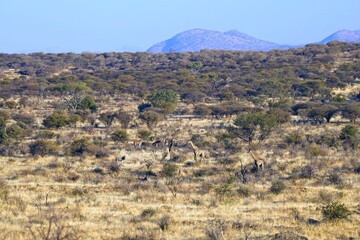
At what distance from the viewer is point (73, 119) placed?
33938 millimetres

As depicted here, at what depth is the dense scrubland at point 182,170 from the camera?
13070 millimetres

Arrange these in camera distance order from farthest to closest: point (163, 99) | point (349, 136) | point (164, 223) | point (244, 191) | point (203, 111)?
point (163, 99), point (203, 111), point (349, 136), point (244, 191), point (164, 223)

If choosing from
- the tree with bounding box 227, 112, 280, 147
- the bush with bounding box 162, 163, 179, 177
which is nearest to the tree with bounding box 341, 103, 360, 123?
the tree with bounding box 227, 112, 280, 147

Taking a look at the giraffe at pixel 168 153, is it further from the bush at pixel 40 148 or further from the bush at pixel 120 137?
the bush at pixel 40 148

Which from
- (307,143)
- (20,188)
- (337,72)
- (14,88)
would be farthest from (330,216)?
(337,72)

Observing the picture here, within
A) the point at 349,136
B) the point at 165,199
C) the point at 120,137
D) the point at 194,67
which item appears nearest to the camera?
the point at 165,199

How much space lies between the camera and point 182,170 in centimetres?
2105

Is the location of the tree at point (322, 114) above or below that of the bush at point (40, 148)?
below

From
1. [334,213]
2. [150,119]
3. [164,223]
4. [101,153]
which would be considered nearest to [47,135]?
[101,153]

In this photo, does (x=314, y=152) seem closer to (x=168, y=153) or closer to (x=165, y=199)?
(x=168, y=153)

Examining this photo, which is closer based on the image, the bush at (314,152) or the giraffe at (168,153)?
the giraffe at (168,153)

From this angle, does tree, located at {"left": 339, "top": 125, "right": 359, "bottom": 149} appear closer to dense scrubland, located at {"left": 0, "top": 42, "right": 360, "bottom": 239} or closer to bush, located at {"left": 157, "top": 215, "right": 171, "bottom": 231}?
dense scrubland, located at {"left": 0, "top": 42, "right": 360, "bottom": 239}

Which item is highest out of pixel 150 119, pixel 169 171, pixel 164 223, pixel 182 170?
pixel 164 223

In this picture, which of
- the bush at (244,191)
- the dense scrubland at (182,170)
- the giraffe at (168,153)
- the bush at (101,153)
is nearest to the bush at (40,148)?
the dense scrubland at (182,170)
